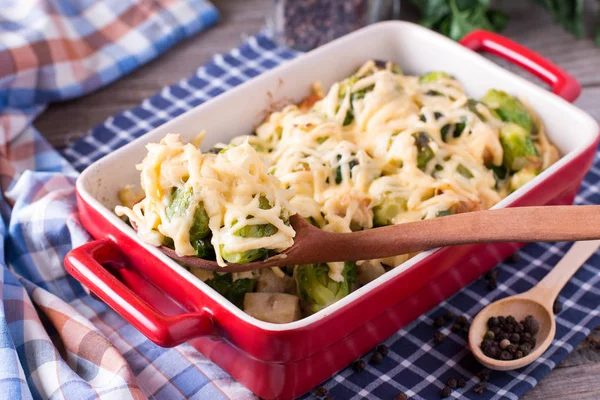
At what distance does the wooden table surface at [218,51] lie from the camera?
3408 millimetres

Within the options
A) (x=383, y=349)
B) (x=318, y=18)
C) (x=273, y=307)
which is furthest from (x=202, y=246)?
(x=318, y=18)

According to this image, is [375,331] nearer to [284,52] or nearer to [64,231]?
[64,231]

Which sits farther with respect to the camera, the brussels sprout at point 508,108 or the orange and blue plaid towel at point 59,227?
the brussels sprout at point 508,108

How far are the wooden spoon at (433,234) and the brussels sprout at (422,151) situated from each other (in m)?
0.41

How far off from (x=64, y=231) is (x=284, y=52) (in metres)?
1.57

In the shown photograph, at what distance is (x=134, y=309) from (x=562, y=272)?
140cm

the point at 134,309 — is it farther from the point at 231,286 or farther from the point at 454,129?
the point at 454,129

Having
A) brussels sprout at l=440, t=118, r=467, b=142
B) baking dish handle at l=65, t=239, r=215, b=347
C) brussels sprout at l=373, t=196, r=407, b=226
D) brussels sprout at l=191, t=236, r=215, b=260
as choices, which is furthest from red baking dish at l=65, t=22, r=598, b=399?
brussels sprout at l=440, t=118, r=467, b=142

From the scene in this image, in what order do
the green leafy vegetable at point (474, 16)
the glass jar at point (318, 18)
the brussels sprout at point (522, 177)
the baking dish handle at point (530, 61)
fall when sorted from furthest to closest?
the green leafy vegetable at point (474, 16), the glass jar at point (318, 18), the baking dish handle at point (530, 61), the brussels sprout at point (522, 177)

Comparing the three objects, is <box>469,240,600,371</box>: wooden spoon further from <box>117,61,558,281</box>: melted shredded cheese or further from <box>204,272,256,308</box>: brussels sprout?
<box>204,272,256,308</box>: brussels sprout

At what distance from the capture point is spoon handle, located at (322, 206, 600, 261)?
204 cm

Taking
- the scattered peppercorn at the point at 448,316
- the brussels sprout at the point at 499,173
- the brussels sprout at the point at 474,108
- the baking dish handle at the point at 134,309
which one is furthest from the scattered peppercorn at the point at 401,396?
the brussels sprout at the point at 474,108

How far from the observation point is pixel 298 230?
212 centimetres

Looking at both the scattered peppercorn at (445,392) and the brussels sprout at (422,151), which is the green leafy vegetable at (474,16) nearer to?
the brussels sprout at (422,151)
